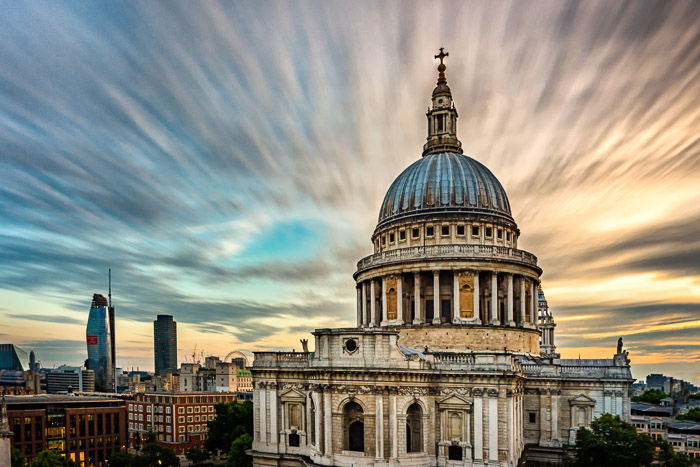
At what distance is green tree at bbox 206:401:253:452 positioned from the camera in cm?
7456

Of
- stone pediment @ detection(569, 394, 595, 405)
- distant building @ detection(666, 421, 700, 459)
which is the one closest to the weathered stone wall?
stone pediment @ detection(569, 394, 595, 405)

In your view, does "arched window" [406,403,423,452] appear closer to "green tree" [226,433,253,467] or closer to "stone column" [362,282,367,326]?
"stone column" [362,282,367,326]

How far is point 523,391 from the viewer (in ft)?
163

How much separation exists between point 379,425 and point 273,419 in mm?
11316

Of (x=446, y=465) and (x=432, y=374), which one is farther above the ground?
(x=432, y=374)

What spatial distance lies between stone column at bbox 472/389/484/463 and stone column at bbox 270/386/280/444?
18.5 m

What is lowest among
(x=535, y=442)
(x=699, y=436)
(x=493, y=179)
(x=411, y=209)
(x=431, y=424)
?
(x=699, y=436)

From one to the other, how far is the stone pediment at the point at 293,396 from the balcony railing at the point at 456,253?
1803cm

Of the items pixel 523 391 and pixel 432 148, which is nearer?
pixel 523 391

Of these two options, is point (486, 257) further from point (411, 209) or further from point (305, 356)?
point (305, 356)

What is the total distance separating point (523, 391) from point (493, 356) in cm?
1054

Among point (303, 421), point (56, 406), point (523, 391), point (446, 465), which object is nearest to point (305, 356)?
point (303, 421)

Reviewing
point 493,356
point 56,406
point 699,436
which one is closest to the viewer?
point 493,356

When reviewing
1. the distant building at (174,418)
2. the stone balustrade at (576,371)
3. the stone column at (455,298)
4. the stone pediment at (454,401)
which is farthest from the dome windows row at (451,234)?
the distant building at (174,418)
